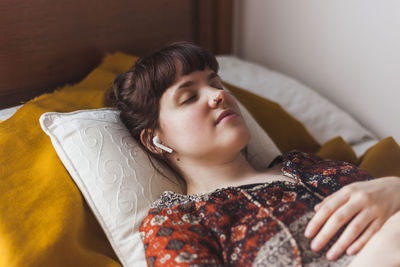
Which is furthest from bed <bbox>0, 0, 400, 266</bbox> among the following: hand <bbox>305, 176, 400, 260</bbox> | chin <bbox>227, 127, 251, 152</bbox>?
hand <bbox>305, 176, 400, 260</bbox>

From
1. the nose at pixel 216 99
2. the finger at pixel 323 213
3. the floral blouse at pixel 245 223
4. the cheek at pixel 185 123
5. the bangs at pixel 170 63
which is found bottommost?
the floral blouse at pixel 245 223

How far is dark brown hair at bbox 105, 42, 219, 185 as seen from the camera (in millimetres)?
1069

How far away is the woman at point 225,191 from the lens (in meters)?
0.83

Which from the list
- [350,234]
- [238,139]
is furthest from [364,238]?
[238,139]

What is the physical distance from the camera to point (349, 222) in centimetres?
86

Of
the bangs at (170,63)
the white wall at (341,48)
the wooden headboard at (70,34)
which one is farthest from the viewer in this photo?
the white wall at (341,48)

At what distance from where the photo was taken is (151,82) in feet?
3.53

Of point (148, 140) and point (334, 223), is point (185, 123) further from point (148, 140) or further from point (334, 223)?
point (334, 223)

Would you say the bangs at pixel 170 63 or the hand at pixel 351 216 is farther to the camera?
the bangs at pixel 170 63

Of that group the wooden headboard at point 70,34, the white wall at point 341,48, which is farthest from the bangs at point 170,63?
the white wall at point 341,48

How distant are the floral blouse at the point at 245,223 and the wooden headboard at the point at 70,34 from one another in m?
0.67

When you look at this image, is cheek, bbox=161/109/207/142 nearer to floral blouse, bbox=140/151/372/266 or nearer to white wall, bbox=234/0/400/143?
floral blouse, bbox=140/151/372/266

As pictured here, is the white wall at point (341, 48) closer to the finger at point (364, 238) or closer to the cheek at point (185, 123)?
the finger at point (364, 238)

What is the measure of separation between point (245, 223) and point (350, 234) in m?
0.23
